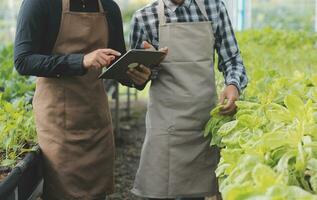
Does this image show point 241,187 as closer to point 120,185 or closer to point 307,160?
point 307,160

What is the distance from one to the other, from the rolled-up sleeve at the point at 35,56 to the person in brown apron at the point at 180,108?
410 millimetres

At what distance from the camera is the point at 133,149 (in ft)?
18.7

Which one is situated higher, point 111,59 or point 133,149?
point 111,59

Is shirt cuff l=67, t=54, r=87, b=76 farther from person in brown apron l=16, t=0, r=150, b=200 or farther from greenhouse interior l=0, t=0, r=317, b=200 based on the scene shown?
person in brown apron l=16, t=0, r=150, b=200

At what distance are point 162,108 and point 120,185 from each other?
2.19 m

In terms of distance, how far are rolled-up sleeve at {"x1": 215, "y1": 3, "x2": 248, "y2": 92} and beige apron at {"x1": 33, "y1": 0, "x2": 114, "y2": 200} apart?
534 mm

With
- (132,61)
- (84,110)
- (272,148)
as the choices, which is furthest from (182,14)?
(272,148)

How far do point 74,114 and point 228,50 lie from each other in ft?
2.52

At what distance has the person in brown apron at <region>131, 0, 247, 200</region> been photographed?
7.78ft

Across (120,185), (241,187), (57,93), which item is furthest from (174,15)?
(120,185)

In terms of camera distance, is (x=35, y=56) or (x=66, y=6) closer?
(x=35, y=56)

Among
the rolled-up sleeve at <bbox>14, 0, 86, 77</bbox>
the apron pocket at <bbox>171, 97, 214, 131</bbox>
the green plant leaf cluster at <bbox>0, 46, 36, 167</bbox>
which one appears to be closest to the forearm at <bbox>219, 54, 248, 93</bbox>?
the apron pocket at <bbox>171, 97, 214, 131</bbox>

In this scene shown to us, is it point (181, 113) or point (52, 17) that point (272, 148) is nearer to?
point (181, 113)

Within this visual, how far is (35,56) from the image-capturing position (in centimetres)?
A: 214
